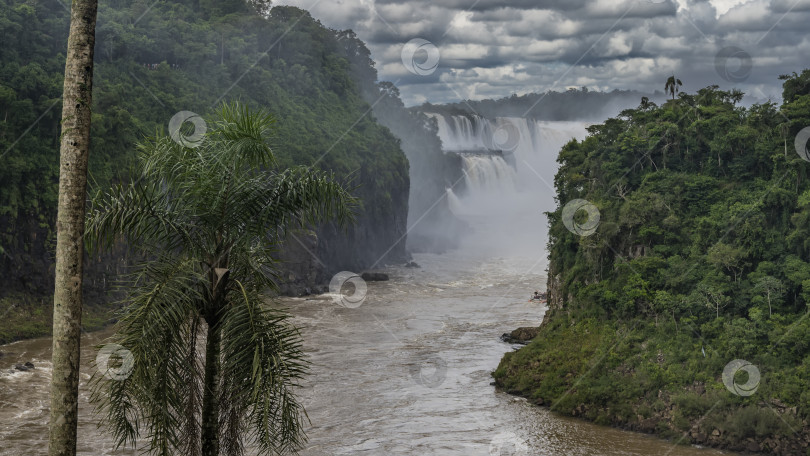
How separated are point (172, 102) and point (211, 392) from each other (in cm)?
5081

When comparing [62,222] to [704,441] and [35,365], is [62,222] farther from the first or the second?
[35,365]

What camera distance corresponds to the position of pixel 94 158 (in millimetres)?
46312

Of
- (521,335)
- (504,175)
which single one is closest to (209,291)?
(521,335)

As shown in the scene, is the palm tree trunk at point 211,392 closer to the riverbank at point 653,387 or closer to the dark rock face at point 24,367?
the riverbank at point 653,387

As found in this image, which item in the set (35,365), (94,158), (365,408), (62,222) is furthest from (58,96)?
(62,222)

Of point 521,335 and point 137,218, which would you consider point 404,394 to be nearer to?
point 521,335

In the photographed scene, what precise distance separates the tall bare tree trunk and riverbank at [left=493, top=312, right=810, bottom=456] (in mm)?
21419

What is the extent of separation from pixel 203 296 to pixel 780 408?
20620 mm

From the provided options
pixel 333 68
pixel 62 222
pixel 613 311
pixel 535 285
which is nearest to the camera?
pixel 62 222

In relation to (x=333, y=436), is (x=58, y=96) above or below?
above

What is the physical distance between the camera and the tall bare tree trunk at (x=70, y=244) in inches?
316

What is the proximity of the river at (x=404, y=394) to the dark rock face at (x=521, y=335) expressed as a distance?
887mm

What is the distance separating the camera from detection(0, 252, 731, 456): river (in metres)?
24.8

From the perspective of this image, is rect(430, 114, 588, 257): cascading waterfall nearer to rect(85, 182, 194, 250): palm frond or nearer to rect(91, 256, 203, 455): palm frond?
rect(85, 182, 194, 250): palm frond
